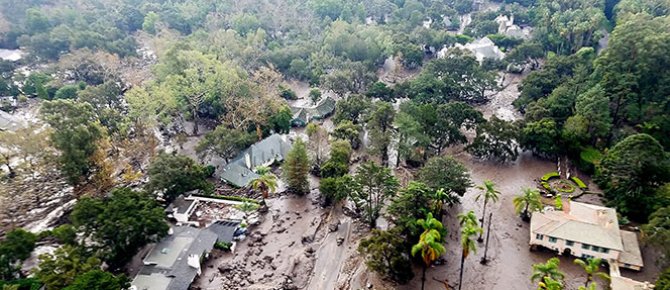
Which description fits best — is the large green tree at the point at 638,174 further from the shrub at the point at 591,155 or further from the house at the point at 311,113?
the house at the point at 311,113

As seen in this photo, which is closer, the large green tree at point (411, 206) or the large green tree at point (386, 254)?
the large green tree at point (386, 254)

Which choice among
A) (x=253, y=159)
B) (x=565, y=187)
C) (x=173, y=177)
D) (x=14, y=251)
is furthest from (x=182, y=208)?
(x=565, y=187)

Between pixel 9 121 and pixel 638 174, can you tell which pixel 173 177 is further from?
pixel 638 174

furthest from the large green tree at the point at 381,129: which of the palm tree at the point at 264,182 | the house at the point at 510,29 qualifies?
the house at the point at 510,29

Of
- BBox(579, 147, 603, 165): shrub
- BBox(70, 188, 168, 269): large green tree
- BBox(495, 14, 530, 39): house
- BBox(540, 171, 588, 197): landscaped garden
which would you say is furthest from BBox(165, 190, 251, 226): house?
BBox(495, 14, 530, 39): house

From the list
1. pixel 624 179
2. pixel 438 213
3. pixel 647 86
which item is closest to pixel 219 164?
pixel 438 213

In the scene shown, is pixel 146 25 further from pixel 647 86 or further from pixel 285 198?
pixel 647 86
